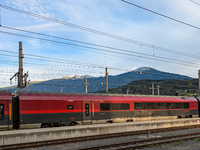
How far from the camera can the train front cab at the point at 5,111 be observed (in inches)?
709

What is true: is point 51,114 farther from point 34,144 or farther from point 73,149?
point 73,149

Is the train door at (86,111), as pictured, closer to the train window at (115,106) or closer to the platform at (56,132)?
the train window at (115,106)

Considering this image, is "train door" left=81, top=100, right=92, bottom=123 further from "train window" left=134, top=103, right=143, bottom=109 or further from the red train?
"train window" left=134, top=103, right=143, bottom=109

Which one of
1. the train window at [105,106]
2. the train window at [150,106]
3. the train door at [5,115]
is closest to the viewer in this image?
the train door at [5,115]

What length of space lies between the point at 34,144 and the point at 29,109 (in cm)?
483

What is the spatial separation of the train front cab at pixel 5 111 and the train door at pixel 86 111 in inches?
268

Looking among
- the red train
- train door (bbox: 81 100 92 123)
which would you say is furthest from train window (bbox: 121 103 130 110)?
train door (bbox: 81 100 92 123)

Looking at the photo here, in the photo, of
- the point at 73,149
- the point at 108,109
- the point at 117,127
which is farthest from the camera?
the point at 108,109

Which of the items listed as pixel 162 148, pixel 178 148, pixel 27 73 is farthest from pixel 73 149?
pixel 27 73

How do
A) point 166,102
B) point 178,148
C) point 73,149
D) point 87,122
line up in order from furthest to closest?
point 166,102 < point 87,122 < point 178,148 < point 73,149

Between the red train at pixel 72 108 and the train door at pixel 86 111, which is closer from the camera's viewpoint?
the red train at pixel 72 108

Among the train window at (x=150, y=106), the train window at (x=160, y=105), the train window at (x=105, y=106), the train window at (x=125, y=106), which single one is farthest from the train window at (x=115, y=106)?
the train window at (x=160, y=105)

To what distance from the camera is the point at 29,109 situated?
1920cm

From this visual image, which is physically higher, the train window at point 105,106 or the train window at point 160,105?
the train window at point 105,106
